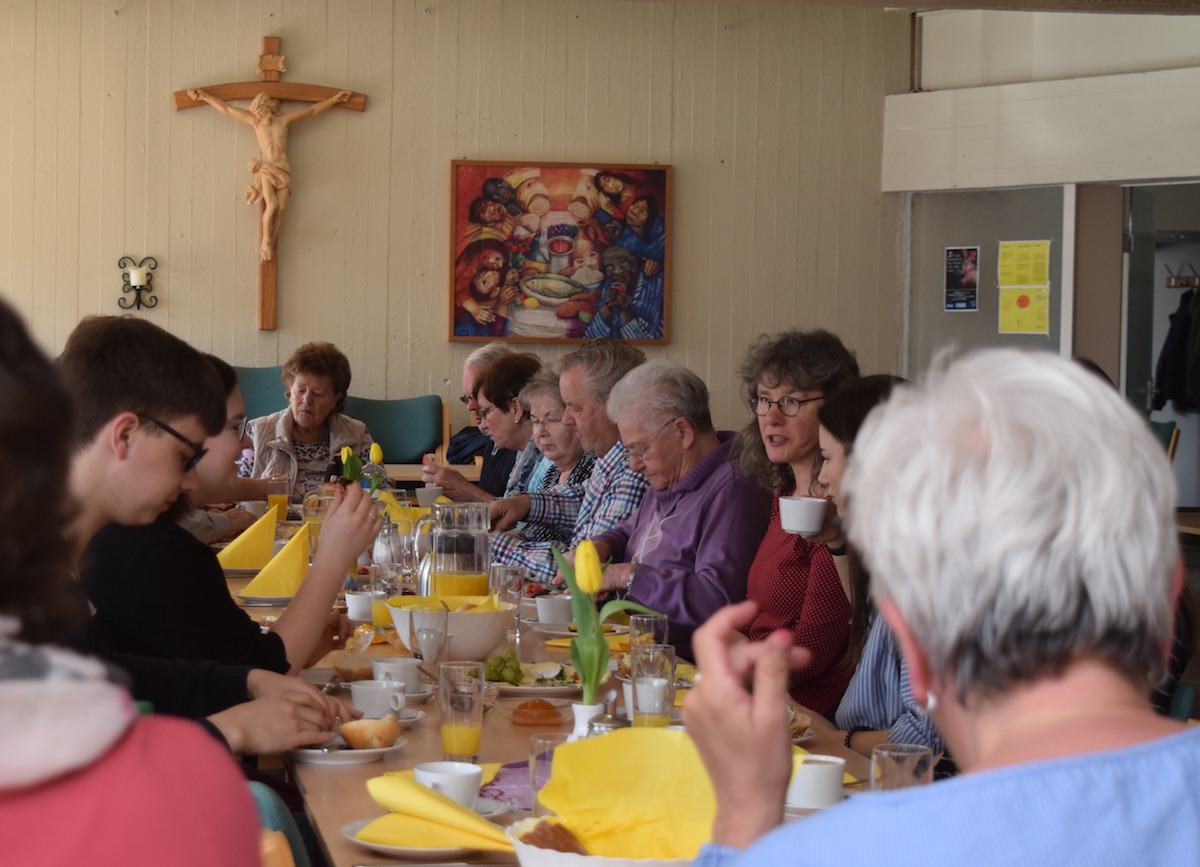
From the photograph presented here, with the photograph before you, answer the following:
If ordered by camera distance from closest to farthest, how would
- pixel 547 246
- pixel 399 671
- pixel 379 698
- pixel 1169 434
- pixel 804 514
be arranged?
1. pixel 379 698
2. pixel 399 671
3. pixel 804 514
4. pixel 1169 434
5. pixel 547 246

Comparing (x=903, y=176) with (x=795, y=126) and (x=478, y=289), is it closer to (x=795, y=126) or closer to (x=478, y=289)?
(x=795, y=126)

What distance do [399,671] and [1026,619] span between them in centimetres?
154

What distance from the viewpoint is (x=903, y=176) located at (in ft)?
27.6

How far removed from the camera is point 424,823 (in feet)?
5.21

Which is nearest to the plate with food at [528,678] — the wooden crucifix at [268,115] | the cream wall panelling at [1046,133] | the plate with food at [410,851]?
the plate with food at [410,851]

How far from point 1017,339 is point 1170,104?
1.54m

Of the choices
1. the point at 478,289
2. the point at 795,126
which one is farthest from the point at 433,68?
the point at 795,126

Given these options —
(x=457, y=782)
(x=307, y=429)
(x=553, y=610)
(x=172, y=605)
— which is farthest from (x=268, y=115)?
(x=457, y=782)

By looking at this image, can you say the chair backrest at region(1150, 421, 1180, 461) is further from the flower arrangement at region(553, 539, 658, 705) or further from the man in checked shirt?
the flower arrangement at region(553, 539, 658, 705)

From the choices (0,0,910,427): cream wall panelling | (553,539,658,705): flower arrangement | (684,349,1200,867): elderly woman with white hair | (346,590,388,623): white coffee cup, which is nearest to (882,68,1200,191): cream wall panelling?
(0,0,910,427): cream wall panelling

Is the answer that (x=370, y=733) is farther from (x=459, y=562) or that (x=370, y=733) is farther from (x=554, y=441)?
(x=554, y=441)

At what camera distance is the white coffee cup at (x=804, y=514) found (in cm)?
273

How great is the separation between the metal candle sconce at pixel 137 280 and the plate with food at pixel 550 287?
2095 mm

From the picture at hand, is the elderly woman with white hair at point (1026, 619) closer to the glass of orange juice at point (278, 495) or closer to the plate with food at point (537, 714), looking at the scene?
the plate with food at point (537, 714)
